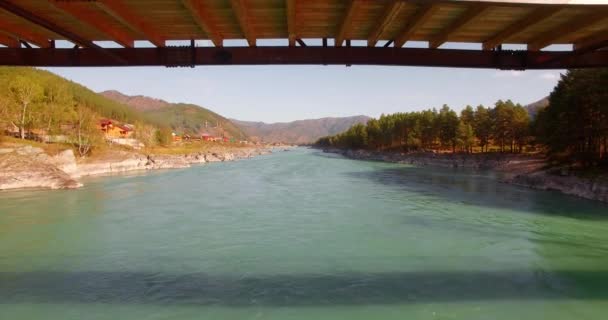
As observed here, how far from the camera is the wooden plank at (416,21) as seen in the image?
5731 mm

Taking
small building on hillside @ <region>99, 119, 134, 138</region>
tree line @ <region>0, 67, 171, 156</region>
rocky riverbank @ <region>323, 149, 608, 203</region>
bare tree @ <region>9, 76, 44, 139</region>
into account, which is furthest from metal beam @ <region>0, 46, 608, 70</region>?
small building on hillside @ <region>99, 119, 134, 138</region>

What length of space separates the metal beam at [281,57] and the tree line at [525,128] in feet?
112

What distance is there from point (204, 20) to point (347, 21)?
255 centimetres

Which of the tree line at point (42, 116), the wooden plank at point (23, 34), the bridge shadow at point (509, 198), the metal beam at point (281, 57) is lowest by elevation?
the bridge shadow at point (509, 198)

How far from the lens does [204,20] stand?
610 centimetres

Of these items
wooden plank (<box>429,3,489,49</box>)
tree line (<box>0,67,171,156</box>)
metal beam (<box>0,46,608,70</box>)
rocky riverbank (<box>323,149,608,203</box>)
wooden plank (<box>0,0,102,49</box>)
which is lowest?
rocky riverbank (<box>323,149,608,203</box>)

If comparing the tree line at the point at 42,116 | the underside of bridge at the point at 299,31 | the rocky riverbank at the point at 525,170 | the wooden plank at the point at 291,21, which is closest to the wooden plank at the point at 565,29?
the underside of bridge at the point at 299,31

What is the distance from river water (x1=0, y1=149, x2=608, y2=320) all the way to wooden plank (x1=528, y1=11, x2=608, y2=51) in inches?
277

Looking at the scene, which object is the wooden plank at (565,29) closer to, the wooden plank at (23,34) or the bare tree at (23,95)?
the wooden plank at (23,34)

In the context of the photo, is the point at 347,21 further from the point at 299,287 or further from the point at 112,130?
the point at 112,130

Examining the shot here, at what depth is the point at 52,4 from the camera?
5.44m

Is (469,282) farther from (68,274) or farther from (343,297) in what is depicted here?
(68,274)

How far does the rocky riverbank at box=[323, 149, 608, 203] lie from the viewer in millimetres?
29266

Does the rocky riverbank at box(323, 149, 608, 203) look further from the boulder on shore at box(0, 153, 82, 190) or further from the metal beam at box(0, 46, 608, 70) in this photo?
the boulder on shore at box(0, 153, 82, 190)
